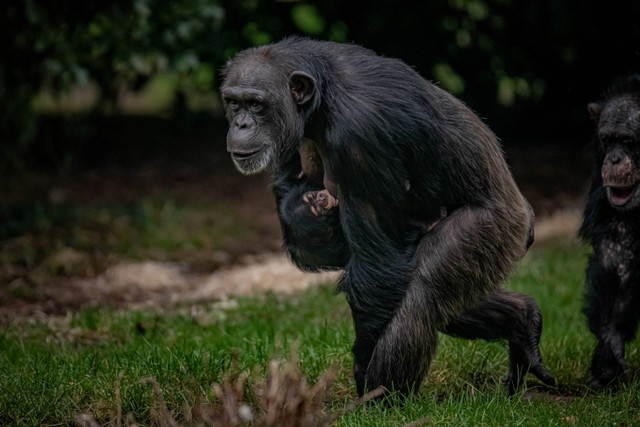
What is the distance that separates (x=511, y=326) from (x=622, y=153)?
62.2 inches

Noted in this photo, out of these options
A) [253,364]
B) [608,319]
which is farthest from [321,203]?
[608,319]

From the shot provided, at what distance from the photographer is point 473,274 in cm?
579

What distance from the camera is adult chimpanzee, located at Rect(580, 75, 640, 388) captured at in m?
6.79

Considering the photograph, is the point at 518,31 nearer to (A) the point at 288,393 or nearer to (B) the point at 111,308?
(B) the point at 111,308

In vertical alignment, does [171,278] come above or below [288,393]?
below

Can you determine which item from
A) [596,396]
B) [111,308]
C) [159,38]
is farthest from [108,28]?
[596,396]

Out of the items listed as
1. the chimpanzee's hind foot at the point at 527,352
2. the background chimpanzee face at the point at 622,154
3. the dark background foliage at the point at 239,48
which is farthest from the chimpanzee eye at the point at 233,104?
the dark background foliage at the point at 239,48

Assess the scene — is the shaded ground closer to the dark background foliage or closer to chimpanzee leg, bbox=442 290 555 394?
the dark background foliage

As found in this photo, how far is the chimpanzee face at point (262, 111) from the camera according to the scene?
5.89 meters

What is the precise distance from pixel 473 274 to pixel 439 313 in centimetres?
31

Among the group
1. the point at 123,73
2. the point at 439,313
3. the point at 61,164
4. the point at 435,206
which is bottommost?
the point at 61,164

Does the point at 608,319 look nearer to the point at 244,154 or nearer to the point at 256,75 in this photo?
the point at 244,154

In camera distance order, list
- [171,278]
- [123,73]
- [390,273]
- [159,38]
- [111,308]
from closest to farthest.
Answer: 1. [390,273]
2. [111,308]
3. [171,278]
4. [159,38]
5. [123,73]

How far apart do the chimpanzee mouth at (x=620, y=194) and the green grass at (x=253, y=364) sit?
3.88ft
